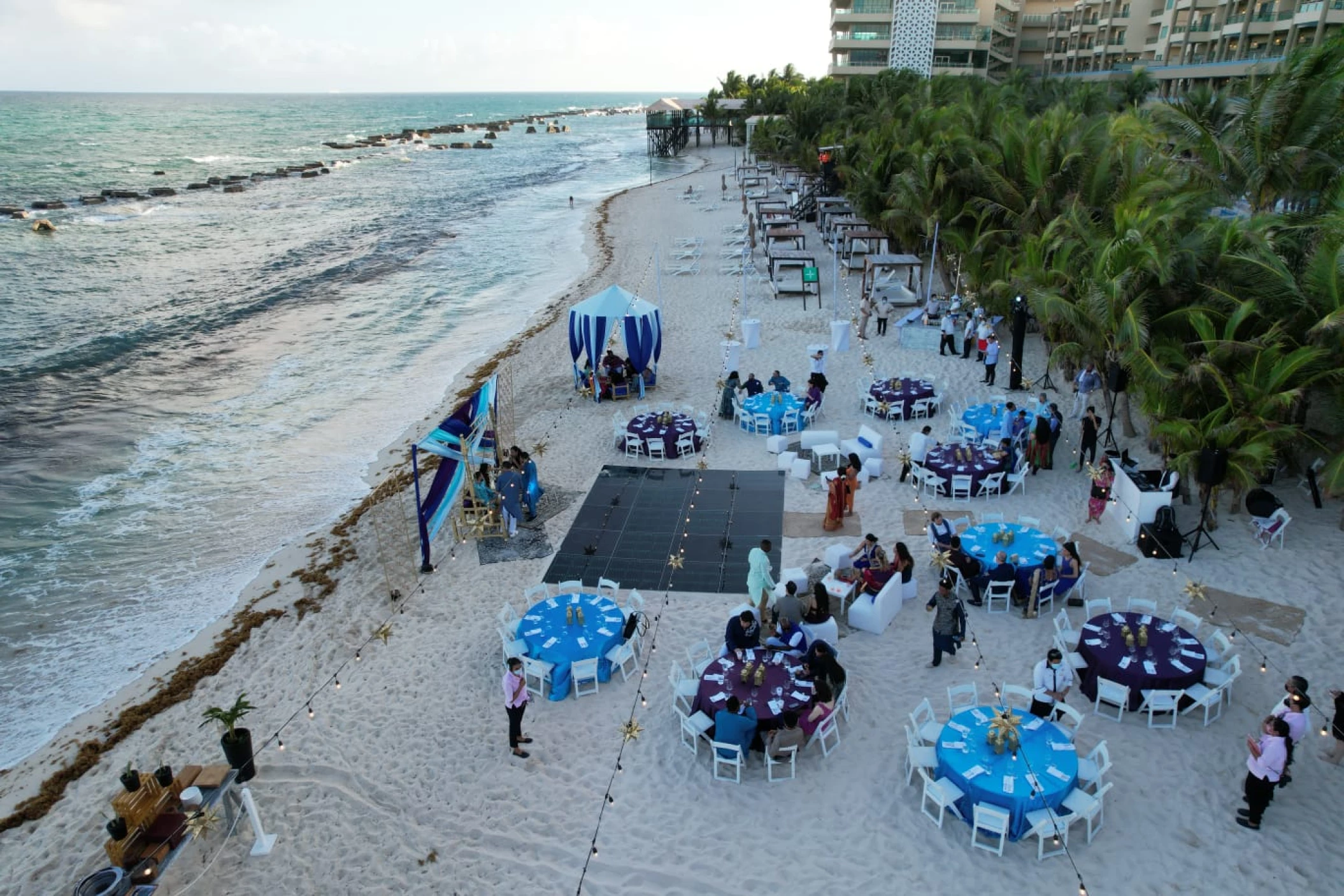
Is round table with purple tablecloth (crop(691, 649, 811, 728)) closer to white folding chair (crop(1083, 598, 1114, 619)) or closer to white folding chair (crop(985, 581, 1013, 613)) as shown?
white folding chair (crop(985, 581, 1013, 613))

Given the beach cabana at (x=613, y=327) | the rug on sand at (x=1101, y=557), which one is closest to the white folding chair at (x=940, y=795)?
the rug on sand at (x=1101, y=557)

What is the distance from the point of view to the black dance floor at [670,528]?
12.0 metres

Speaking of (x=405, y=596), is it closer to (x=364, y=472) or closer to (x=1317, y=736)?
(x=364, y=472)

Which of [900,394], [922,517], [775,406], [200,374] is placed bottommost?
[200,374]

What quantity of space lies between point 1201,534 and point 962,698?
5.26m

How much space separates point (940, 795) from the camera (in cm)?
743

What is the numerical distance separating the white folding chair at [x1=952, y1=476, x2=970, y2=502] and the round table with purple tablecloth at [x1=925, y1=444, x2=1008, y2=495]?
66 mm

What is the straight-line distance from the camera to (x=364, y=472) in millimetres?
17141

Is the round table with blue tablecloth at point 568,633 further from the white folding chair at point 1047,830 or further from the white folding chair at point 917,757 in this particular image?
the white folding chair at point 1047,830

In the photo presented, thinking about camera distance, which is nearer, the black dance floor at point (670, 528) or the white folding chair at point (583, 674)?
the white folding chair at point (583, 674)

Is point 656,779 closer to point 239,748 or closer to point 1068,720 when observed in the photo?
point 1068,720

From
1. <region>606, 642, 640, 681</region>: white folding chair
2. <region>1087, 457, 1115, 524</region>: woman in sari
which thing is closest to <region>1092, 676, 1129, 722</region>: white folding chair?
<region>1087, 457, 1115, 524</region>: woman in sari

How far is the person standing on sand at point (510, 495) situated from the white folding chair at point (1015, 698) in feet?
24.8

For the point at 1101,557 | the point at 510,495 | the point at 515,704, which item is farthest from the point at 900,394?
the point at 515,704
